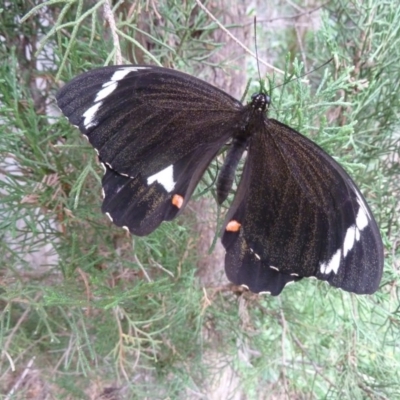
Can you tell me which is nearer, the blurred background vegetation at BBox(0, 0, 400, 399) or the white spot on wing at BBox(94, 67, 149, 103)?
the white spot on wing at BBox(94, 67, 149, 103)

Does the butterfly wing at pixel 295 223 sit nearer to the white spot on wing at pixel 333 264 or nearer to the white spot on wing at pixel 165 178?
the white spot on wing at pixel 333 264

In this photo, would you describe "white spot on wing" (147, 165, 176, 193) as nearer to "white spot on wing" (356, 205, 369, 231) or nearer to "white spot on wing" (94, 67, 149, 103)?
"white spot on wing" (94, 67, 149, 103)

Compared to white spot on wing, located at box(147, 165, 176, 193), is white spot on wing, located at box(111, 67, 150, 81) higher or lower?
higher

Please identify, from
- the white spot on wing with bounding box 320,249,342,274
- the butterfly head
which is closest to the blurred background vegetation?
the butterfly head

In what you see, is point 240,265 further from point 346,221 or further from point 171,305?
point 171,305

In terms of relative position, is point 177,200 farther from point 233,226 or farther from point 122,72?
point 122,72

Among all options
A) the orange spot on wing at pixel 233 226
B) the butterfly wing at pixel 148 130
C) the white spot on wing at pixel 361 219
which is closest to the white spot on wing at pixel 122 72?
the butterfly wing at pixel 148 130

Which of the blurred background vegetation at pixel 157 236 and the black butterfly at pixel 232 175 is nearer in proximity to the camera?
the black butterfly at pixel 232 175
